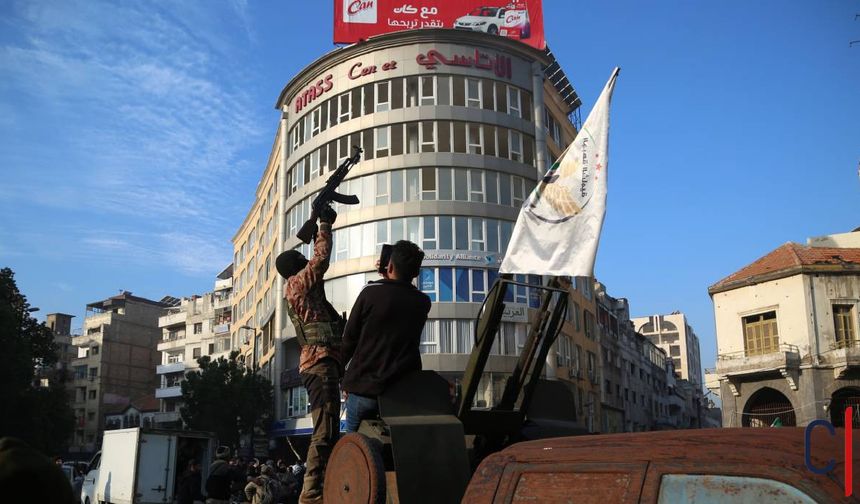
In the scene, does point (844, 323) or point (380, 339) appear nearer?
point (380, 339)

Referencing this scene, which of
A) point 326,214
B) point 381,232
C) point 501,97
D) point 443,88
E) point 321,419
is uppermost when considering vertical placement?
point 443,88

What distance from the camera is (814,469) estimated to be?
2266mm

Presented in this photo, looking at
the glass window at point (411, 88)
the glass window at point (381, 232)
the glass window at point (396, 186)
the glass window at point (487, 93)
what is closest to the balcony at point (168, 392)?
the glass window at point (381, 232)

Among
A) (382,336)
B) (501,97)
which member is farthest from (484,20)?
(382,336)

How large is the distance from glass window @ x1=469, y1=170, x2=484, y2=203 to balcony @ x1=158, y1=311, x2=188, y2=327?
5999cm

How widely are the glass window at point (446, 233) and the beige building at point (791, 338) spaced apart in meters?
15.3

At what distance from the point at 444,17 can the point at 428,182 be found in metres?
12.3

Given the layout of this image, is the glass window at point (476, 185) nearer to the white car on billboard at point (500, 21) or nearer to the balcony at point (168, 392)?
the white car on billboard at point (500, 21)

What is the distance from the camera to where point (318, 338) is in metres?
5.51

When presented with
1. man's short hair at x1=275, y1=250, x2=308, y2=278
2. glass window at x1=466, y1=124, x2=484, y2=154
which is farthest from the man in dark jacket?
glass window at x1=466, y1=124, x2=484, y2=154

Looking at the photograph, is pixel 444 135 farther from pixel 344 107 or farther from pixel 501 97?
pixel 344 107

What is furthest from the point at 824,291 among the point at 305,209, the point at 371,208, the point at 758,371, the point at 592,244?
the point at 592,244

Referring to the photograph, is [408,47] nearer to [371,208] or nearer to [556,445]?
[371,208]

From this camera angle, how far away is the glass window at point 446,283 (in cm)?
4278
